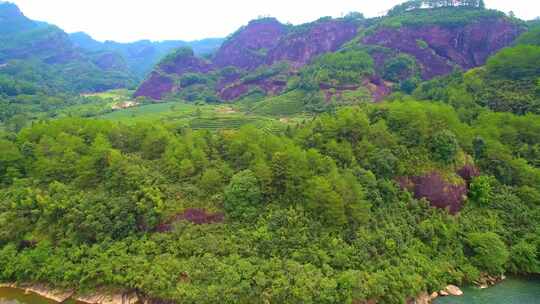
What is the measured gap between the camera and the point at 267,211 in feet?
77.7

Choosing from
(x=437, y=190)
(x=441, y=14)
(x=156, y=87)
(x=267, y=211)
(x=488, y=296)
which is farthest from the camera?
(x=156, y=87)

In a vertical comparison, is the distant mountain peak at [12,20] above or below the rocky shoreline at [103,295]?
above

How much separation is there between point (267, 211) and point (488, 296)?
15702mm

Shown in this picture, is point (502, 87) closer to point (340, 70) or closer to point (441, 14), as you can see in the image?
point (340, 70)

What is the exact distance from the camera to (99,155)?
26.1 m

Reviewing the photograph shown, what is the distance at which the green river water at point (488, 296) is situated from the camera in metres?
21.6

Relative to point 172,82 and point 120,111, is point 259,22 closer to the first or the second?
point 172,82

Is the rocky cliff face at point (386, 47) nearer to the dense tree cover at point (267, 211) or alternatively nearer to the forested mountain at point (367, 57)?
the forested mountain at point (367, 57)

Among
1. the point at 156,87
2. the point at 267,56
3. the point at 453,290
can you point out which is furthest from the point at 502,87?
the point at 156,87

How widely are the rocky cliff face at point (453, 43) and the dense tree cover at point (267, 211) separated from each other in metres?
44.0

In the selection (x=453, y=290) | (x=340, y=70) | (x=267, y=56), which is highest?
(x=267, y=56)

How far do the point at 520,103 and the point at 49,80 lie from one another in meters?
113

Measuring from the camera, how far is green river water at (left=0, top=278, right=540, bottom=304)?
21641 mm

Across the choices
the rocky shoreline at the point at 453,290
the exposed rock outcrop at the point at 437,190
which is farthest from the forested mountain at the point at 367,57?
the rocky shoreline at the point at 453,290
